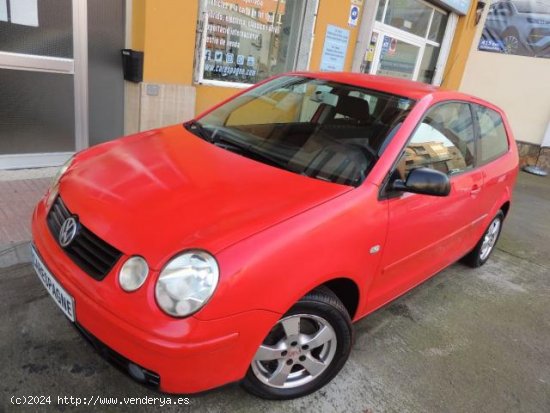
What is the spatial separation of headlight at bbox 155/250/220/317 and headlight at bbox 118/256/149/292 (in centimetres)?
8

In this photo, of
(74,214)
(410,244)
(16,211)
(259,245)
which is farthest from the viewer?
(16,211)

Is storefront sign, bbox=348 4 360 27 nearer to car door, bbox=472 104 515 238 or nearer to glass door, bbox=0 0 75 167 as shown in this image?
car door, bbox=472 104 515 238

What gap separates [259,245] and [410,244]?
1.18 meters

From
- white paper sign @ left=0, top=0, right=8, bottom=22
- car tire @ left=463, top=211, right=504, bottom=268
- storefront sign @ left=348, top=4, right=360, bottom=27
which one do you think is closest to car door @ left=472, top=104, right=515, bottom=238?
car tire @ left=463, top=211, right=504, bottom=268

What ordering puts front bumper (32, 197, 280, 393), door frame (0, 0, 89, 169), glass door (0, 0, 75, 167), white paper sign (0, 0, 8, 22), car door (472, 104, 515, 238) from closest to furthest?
front bumper (32, 197, 280, 393) < car door (472, 104, 515, 238) < white paper sign (0, 0, 8, 22) < glass door (0, 0, 75, 167) < door frame (0, 0, 89, 169)

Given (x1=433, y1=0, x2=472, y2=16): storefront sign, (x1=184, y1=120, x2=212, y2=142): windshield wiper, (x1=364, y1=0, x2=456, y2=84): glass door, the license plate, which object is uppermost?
(x1=433, y1=0, x2=472, y2=16): storefront sign

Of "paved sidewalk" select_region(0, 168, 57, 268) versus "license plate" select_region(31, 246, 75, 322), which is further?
"paved sidewalk" select_region(0, 168, 57, 268)

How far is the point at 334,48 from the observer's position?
269 inches

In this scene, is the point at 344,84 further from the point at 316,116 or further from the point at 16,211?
the point at 16,211

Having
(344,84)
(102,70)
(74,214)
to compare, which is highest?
(344,84)

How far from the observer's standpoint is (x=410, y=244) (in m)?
2.63

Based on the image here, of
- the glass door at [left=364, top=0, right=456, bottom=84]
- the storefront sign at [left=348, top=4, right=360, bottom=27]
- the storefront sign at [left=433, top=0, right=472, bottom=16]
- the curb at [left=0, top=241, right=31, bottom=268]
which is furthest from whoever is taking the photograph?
the storefront sign at [left=433, top=0, right=472, bottom=16]

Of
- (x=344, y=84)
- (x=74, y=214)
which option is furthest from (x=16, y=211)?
(x=344, y=84)

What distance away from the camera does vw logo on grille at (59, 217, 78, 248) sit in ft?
6.59
